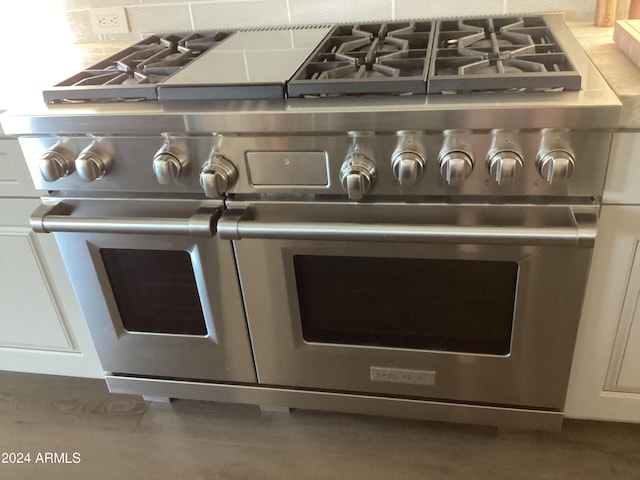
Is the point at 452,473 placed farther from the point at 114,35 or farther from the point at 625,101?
the point at 114,35

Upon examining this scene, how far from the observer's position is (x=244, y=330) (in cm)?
134

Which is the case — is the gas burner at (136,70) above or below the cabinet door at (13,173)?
above

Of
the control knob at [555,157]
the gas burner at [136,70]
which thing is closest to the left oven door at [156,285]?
the gas burner at [136,70]

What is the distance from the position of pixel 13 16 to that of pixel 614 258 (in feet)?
5.61

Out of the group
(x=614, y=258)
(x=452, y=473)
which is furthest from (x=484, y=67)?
(x=452, y=473)

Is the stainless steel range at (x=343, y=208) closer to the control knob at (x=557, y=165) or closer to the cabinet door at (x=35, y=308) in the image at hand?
the control knob at (x=557, y=165)

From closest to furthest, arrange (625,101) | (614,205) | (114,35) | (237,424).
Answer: (625,101), (614,205), (237,424), (114,35)

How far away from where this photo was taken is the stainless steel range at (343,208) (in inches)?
39.9

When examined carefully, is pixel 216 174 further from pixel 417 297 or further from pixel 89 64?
pixel 89 64

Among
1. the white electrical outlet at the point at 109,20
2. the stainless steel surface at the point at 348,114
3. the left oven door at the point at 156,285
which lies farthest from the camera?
the white electrical outlet at the point at 109,20

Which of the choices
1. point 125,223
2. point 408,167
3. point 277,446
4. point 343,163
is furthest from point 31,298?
point 408,167

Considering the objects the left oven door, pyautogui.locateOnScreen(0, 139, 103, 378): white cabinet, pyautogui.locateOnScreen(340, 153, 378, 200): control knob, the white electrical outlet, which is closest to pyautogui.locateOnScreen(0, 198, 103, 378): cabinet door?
pyautogui.locateOnScreen(0, 139, 103, 378): white cabinet

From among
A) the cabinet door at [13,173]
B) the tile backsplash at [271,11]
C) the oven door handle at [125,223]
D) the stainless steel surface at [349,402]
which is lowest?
the stainless steel surface at [349,402]

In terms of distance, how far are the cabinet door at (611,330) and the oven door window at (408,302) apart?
0.18 m
